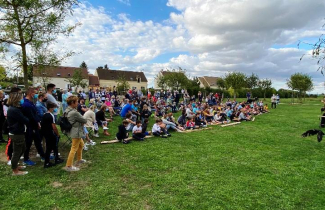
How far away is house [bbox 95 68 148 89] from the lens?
2566 inches

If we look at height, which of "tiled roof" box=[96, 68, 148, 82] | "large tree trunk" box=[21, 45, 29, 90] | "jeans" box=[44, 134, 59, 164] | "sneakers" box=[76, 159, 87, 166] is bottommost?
"sneakers" box=[76, 159, 87, 166]

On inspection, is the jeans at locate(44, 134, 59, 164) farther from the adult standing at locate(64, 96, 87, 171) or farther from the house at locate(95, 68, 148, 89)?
the house at locate(95, 68, 148, 89)

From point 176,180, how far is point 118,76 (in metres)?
61.1

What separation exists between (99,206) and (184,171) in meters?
2.37

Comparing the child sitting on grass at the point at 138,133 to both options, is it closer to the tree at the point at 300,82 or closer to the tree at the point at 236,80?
the tree at the point at 300,82

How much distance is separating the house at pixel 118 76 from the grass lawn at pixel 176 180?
5834 centimetres

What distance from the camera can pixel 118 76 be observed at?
64.1 m

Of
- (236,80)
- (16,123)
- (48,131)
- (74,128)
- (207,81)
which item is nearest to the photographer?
(16,123)

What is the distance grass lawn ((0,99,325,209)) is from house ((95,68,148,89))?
58.3 m

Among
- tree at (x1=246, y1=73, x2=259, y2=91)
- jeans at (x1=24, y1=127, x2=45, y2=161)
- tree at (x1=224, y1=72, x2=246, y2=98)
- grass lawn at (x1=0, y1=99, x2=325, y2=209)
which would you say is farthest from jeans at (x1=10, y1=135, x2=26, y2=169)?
tree at (x1=246, y1=73, x2=259, y2=91)

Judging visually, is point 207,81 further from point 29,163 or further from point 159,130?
point 29,163

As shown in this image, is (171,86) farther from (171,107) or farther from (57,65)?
(57,65)

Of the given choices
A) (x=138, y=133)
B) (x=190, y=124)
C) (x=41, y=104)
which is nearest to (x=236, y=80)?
(x=190, y=124)

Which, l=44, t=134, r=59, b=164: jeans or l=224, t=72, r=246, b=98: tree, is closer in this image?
l=44, t=134, r=59, b=164: jeans
